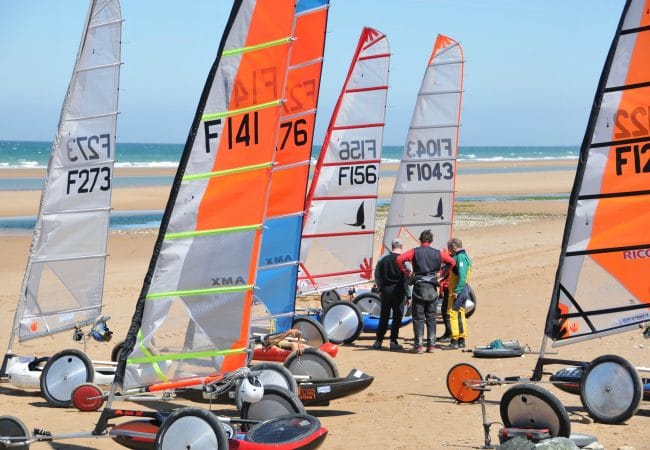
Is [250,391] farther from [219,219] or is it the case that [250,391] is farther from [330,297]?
[330,297]

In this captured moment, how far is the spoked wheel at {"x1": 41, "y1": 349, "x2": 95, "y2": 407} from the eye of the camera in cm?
1054

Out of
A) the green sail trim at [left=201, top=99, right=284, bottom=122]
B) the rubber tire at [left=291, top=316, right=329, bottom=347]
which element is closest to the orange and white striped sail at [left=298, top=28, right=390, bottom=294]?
the rubber tire at [left=291, top=316, right=329, bottom=347]

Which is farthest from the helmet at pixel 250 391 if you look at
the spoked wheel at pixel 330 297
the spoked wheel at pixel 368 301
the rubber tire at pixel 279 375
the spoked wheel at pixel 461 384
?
the spoked wheel at pixel 330 297

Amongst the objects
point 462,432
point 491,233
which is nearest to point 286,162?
point 462,432

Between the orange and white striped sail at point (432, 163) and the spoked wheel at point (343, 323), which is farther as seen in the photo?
the orange and white striped sail at point (432, 163)

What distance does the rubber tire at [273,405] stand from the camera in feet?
28.2

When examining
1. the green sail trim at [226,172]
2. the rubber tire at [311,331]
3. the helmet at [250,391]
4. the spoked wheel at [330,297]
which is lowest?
the helmet at [250,391]

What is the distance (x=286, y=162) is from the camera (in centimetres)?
1308

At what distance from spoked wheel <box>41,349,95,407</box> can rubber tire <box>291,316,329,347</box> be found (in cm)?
298

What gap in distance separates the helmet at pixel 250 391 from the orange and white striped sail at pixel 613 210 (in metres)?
2.90

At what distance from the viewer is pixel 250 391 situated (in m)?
8.31

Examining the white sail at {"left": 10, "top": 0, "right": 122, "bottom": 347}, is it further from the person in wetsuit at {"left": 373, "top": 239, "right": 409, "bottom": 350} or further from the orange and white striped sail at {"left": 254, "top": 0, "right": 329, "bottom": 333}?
the person in wetsuit at {"left": 373, "top": 239, "right": 409, "bottom": 350}

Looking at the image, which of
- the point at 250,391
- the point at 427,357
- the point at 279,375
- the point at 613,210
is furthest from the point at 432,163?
the point at 250,391

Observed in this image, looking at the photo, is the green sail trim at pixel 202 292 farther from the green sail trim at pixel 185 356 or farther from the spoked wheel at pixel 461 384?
the spoked wheel at pixel 461 384
